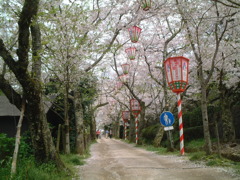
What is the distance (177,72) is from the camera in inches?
360

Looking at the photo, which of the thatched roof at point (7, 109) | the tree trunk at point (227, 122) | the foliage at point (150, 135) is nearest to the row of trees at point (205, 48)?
the tree trunk at point (227, 122)

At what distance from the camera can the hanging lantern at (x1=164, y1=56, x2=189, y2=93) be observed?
360 inches

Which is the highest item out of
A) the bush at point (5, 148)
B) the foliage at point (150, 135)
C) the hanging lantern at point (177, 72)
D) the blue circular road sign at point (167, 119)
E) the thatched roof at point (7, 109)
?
the hanging lantern at point (177, 72)

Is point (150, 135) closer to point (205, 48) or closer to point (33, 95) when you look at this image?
point (205, 48)

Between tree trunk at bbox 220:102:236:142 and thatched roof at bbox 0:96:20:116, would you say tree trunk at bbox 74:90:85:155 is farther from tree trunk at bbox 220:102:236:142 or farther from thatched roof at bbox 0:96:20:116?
tree trunk at bbox 220:102:236:142

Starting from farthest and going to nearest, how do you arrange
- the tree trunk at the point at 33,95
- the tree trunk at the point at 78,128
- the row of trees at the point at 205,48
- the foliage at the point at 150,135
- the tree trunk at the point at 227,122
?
1. the foliage at the point at 150,135
2. the tree trunk at the point at 227,122
3. the tree trunk at the point at 78,128
4. the row of trees at the point at 205,48
5. the tree trunk at the point at 33,95

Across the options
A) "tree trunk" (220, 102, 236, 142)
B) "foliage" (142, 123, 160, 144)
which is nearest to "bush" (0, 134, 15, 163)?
"tree trunk" (220, 102, 236, 142)

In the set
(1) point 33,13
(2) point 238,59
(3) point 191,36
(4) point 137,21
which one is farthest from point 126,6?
(1) point 33,13

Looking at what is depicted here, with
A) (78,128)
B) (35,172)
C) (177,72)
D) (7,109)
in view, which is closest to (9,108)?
(7,109)

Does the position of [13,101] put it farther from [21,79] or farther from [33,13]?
[33,13]

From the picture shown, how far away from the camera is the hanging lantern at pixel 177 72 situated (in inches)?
360

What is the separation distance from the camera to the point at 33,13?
5.07 metres

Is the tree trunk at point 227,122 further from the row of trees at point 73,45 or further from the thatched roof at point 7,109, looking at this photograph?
the thatched roof at point 7,109

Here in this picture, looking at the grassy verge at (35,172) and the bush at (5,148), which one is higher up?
the bush at (5,148)
